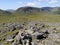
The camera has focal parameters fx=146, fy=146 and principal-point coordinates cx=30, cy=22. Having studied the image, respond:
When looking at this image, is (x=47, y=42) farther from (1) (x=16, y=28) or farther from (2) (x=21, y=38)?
(1) (x=16, y=28)

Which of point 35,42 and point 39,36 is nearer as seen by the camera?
point 35,42

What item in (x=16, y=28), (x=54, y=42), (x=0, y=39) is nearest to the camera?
(x=54, y=42)

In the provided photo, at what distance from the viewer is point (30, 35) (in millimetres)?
55719

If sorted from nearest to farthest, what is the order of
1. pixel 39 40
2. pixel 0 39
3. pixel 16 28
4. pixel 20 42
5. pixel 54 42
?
pixel 54 42 → pixel 39 40 → pixel 20 42 → pixel 0 39 → pixel 16 28

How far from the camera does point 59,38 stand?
5059 centimetres

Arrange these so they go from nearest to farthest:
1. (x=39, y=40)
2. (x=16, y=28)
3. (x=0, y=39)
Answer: (x=39, y=40) < (x=0, y=39) < (x=16, y=28)

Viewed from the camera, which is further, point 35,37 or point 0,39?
point 0,39

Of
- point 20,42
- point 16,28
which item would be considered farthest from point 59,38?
point 16,28

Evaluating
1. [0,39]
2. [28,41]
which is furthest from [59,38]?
[0,39]

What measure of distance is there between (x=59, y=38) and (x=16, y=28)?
33093 mm

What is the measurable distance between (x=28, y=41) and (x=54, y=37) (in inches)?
373

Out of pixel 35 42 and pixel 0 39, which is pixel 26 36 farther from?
pixel 0 39

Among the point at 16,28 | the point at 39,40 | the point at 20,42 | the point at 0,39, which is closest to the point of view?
the point at 39,40

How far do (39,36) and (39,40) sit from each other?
264 centimetres
